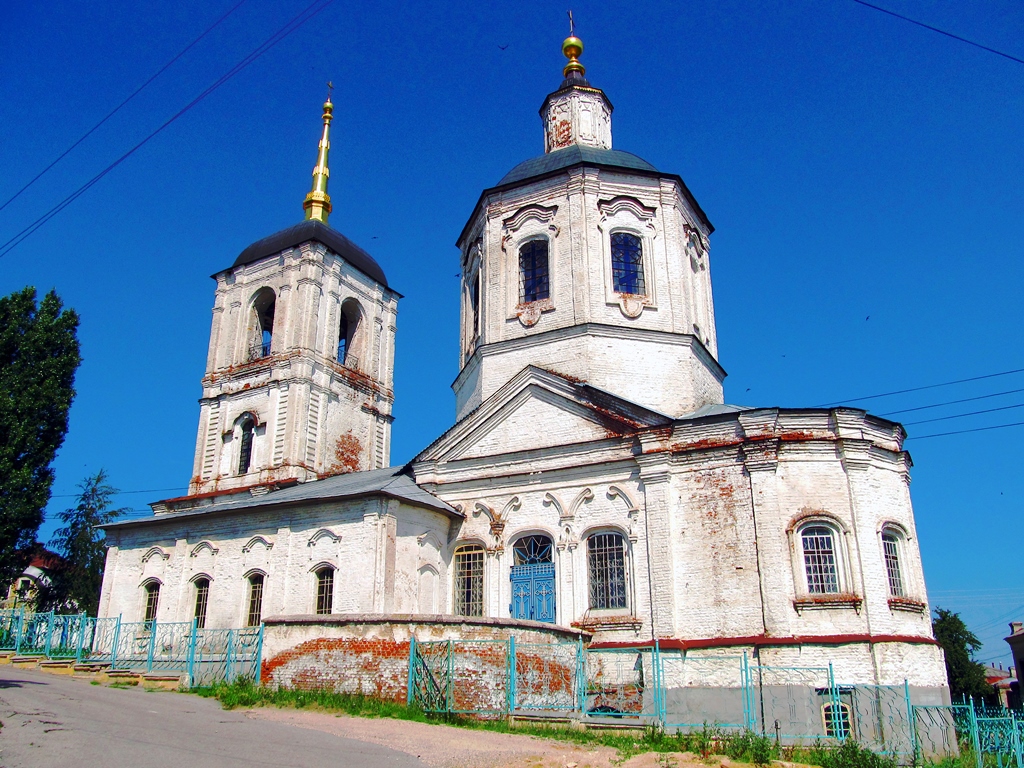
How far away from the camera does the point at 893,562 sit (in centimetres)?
1600

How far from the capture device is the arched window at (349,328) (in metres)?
29.5

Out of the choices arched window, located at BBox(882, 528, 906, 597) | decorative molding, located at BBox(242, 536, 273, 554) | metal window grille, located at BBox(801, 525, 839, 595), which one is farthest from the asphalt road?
arched window, located at BBox(882, 528, 906, 597)

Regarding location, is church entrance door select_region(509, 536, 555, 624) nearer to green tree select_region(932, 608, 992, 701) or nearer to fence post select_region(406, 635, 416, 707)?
fence post select_region(406, 635, 416, 707)

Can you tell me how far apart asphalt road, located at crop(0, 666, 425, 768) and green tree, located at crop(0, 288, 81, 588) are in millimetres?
6546

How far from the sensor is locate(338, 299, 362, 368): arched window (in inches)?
1160

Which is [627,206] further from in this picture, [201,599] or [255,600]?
[201,599]

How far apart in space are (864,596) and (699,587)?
2841 mm

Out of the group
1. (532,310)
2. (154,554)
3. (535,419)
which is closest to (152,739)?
(535,419)

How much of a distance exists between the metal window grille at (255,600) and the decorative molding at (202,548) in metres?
1.44

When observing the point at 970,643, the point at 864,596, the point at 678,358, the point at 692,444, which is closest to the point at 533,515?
the point at 692,444

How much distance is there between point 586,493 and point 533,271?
21.2ft

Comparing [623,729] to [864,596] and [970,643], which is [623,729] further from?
[970,643]

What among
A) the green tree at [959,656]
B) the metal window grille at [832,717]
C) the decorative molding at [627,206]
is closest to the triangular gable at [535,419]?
the decorative molding at [627,206]

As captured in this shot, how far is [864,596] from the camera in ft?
49.1
